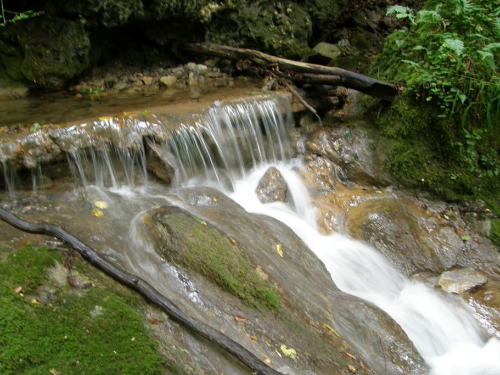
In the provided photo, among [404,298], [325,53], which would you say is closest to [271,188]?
[404,298]

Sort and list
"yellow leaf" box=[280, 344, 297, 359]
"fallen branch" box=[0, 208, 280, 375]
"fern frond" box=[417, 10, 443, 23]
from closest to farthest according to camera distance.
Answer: "fallen branch" box=[0, 208, 280, 375] < "yellow leaf" box=[280, 344, 297, 359] < "fern frond" box=[417, 10, 443, 23]

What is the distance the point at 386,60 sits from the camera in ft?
22.8

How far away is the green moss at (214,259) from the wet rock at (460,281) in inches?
101

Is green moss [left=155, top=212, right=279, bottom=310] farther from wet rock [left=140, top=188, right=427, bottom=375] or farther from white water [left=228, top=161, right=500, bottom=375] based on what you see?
white water [left=228, top=161, right=500, bottom=375]

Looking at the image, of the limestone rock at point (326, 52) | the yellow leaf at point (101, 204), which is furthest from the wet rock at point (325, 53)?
the yellow leaf at point (101, 204)

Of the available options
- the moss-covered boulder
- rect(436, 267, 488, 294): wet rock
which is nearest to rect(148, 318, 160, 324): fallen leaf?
Result: rect(436, 267, 488, 294): wet rock

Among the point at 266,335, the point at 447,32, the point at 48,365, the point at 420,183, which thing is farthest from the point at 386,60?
the point at 48,365

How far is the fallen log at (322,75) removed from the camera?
6.26 m

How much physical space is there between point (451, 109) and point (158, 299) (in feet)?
17.2

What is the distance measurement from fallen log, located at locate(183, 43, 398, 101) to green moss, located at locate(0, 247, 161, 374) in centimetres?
492

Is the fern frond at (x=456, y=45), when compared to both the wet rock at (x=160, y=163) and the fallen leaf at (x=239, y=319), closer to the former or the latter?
the wet rock at (x=160, y=163)

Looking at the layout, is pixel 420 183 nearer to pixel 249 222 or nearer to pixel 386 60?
pixel 386 60

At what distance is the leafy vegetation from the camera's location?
19.1ft

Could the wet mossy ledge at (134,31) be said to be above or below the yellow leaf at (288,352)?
above
